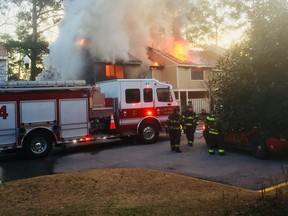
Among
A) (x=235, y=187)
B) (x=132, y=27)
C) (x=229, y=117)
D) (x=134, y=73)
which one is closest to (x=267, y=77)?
(x=229, y=117)

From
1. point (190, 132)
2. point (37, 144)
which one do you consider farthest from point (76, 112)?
point (190, 132)

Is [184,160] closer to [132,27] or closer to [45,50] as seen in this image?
[132,27]

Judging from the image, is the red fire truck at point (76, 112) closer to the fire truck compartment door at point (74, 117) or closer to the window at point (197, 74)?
the fire truck compartment door at point (74, 117)

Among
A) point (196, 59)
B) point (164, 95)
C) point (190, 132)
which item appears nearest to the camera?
point (190, 132)

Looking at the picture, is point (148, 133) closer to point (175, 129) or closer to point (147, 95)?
point (147, 95)

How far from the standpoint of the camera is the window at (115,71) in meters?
23.8

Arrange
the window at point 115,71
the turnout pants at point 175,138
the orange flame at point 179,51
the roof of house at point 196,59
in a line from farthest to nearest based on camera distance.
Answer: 1. the orange flame at point 179,51
2. the roof of house at point 196,59
3. the window at point 115,71
4. the turnout pants at point 175,138

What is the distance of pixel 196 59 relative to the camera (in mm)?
32312

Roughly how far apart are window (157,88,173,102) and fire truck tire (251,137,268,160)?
4.73 m

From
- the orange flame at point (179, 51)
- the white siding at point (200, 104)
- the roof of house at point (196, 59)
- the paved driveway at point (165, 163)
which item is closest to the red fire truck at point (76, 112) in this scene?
the paved driveway at point (165, 163)

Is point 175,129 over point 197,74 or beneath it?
beneath

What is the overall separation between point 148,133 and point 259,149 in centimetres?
479

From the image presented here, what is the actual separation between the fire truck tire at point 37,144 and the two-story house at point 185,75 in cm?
1767

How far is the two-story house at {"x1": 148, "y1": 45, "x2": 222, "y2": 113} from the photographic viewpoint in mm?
28953
